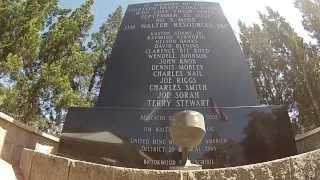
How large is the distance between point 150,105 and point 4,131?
2612 mm

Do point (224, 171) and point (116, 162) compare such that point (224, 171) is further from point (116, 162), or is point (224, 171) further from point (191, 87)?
point (191, 87)

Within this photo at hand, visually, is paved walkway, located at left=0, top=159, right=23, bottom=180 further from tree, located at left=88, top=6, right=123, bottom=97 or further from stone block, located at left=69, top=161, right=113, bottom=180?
tree, located at left=88, top=6, right=123, bottom=97

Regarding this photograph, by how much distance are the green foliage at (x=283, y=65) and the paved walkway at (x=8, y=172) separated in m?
8.94

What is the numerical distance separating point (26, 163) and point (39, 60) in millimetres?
9116

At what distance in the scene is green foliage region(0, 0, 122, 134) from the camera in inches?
474

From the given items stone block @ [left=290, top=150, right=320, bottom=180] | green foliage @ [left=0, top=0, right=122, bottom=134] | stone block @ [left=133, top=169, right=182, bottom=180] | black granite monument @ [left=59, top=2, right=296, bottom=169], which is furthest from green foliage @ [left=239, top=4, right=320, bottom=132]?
stone block @ [left=133, top=169, right=182, bottom=180]

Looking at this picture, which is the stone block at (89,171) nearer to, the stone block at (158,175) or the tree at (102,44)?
the stone block at (158,175)

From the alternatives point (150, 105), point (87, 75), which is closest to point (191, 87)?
point (150, 105)

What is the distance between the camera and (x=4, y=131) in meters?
6.04

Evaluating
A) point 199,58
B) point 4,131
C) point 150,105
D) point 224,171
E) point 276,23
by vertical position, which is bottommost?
point 224,171

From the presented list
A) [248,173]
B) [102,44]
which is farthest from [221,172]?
[102,44]

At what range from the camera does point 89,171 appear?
14.6 feet

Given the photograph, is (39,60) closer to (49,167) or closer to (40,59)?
(40,59)

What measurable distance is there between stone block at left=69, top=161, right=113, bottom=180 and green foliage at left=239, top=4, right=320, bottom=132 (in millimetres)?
8902
